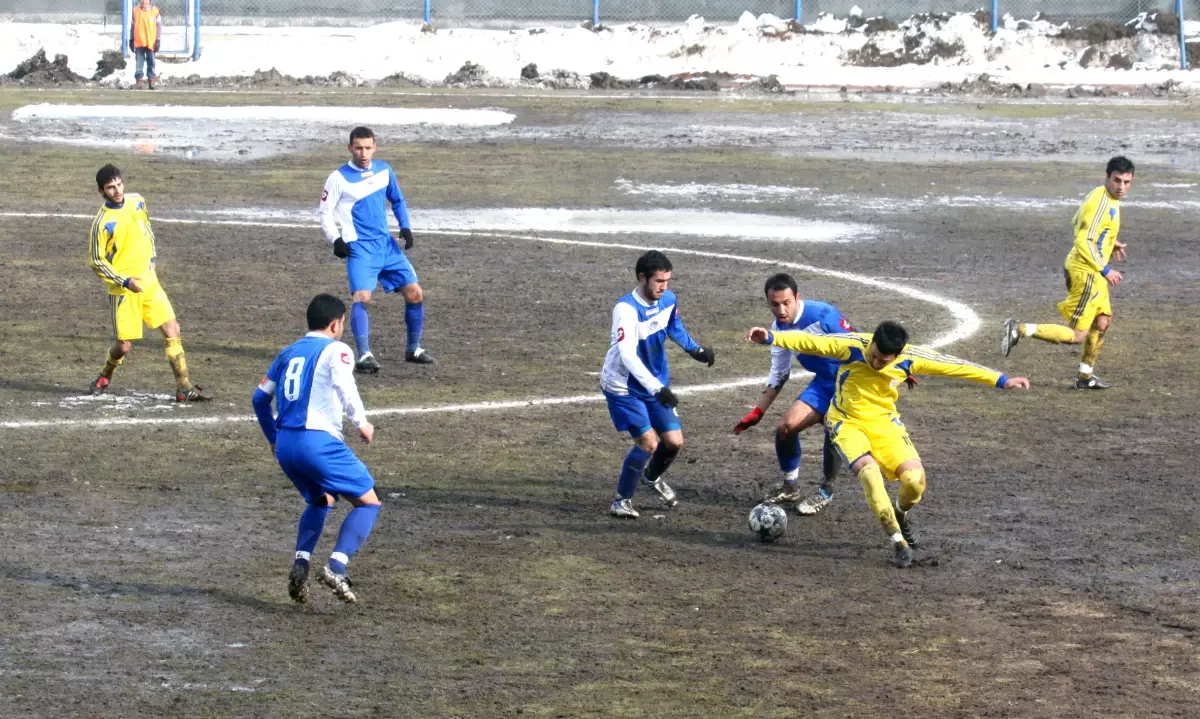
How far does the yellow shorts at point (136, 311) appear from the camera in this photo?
540 inches

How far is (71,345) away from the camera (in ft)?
52.1

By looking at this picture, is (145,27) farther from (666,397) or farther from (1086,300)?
(666,397)

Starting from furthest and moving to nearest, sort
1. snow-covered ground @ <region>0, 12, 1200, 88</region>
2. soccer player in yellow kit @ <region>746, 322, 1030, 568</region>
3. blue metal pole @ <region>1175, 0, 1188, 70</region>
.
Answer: snow-covered ground @ <region>0, 12, 1200, 88</region>
blue metal pole @ <region>1175, 0, 1188, 70</region>
soccer player in yellow kit @ <region>746, 322, 1030, 568</region>

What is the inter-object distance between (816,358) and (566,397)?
349cm

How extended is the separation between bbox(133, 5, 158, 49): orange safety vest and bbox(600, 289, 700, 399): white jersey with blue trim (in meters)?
32.5

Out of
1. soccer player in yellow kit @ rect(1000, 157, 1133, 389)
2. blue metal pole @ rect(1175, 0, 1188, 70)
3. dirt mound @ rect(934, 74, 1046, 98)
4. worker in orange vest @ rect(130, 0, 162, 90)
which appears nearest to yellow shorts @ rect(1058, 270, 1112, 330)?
soccer player in yellow kit @ rect(1000, 157, 1133, 389)

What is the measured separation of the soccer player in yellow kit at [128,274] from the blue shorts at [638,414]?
447 cm

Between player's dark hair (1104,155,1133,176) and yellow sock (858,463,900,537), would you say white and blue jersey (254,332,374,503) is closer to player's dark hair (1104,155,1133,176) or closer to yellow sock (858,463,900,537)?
yellow sock (858,463,900,537)

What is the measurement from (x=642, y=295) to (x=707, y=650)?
2.91 metres

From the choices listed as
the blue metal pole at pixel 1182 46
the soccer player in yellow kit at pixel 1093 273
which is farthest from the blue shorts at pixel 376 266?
the blue metal pole at pixel 1182 46

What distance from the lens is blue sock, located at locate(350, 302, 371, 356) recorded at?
15.0m

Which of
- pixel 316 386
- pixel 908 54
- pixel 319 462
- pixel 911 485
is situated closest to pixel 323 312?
pixel 316 386

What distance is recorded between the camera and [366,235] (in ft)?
50.4

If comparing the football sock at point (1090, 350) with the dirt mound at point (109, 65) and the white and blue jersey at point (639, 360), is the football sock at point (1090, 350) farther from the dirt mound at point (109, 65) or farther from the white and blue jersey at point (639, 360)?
the dirt mound at point (109, 65)
